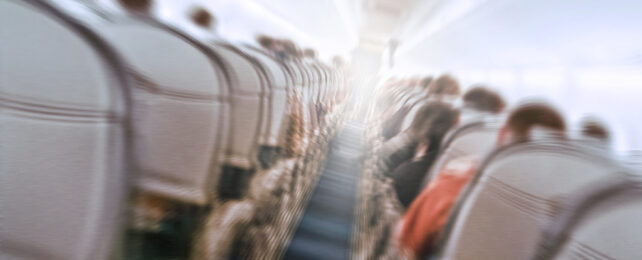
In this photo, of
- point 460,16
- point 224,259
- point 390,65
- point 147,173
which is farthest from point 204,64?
point 390,65

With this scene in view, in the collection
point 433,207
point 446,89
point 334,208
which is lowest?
point 334,208

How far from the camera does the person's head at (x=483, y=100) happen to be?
2.12 feet

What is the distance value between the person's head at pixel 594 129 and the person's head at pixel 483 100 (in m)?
0.19

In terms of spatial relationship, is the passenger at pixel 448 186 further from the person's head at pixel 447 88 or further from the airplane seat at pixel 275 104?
the person's head at pixel 447 88

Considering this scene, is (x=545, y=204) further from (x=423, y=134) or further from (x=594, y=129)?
(x=423, y=134)

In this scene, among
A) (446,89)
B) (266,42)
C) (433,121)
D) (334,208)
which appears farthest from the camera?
(334,208)

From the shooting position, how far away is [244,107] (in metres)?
0.51

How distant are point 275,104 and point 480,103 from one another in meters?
0.45

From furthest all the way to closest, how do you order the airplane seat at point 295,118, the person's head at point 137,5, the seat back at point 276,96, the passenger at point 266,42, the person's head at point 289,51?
1. the person's head at point 289,51
2. the passenger at point 266,42
3. the airplane seat at point 295,118
4. the seat back at point 276,96
5. the person's head at point 137,5

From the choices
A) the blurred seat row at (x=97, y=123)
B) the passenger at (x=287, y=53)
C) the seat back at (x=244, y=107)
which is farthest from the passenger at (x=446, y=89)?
the blurred seat row at (x=97, y=123)

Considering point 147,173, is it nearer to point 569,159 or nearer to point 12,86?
point 12,86

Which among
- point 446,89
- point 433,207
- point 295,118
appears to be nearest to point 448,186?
point 433,207

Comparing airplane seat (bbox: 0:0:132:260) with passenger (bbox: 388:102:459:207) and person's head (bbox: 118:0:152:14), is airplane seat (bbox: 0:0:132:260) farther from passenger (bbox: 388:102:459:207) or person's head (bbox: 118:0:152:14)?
passenger (bbox: 388:102:459:207)

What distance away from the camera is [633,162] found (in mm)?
322
